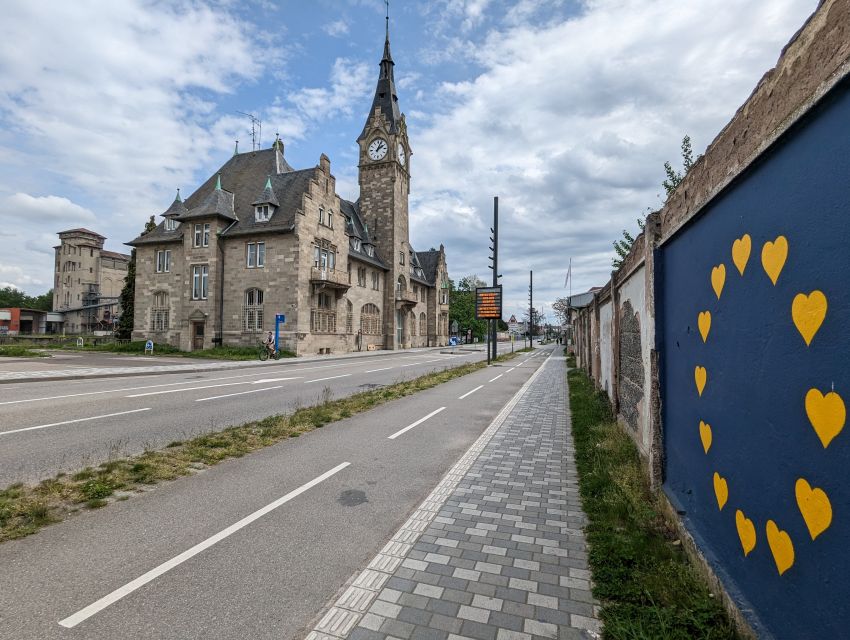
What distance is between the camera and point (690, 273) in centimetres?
388

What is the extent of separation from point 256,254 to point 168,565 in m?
33.4

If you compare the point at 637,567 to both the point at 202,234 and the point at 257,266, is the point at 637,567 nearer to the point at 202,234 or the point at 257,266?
the point at 257,266

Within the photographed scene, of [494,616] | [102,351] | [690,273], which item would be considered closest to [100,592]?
[494,616]

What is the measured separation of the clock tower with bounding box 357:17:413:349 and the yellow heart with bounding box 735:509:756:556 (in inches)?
1810

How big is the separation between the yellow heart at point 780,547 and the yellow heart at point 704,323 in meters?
1.45

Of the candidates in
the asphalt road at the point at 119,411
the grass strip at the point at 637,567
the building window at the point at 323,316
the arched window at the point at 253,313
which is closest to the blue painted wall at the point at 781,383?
the grass strip at the point at 637,567

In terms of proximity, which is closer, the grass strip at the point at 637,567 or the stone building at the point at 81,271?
the grass strip at the point at 637,567

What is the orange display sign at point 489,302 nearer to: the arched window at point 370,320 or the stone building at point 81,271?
the arched window at point 370,320

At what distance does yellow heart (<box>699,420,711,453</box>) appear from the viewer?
3.38 meters

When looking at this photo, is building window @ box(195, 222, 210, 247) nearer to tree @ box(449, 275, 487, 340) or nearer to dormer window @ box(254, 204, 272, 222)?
dormer window @ box(254, 204, 272, 222)

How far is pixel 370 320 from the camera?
151 ft

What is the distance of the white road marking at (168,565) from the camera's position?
2.88m

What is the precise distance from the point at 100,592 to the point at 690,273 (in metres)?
5.20

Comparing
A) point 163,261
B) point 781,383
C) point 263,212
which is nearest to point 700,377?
point 781,383
